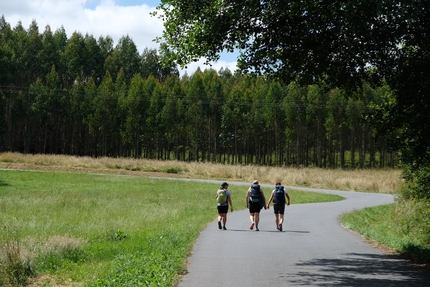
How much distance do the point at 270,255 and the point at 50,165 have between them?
54.6 m

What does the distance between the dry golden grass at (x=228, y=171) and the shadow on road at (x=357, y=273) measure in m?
32.5

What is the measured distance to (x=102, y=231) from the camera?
61.3ft

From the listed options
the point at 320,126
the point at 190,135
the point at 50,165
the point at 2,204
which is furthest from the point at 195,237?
the point at 190,135

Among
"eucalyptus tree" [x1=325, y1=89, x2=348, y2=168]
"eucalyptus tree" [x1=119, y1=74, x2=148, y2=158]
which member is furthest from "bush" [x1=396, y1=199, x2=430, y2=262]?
"eucalyptus tree" [x1=119, y1=74, x2=148, y2=158]

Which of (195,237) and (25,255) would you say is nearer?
(25,255)

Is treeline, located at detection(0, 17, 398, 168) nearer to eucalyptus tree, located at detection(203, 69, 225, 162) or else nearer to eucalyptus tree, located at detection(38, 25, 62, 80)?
eucalyptus tree, located at detection(203, 69, 225, 162)

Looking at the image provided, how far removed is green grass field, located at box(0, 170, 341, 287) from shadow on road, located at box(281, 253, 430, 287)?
8.35ft

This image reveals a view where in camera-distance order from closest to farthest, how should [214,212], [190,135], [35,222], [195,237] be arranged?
[195,237], [35,222], [214,212], [190,135]

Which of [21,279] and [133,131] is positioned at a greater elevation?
[133,131]

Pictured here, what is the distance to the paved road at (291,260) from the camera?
10828mm

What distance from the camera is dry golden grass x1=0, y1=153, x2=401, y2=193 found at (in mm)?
50062

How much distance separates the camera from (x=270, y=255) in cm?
1412

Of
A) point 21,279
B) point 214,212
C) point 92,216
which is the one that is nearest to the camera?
point 21,279

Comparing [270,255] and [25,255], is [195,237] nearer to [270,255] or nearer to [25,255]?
[270,255]
